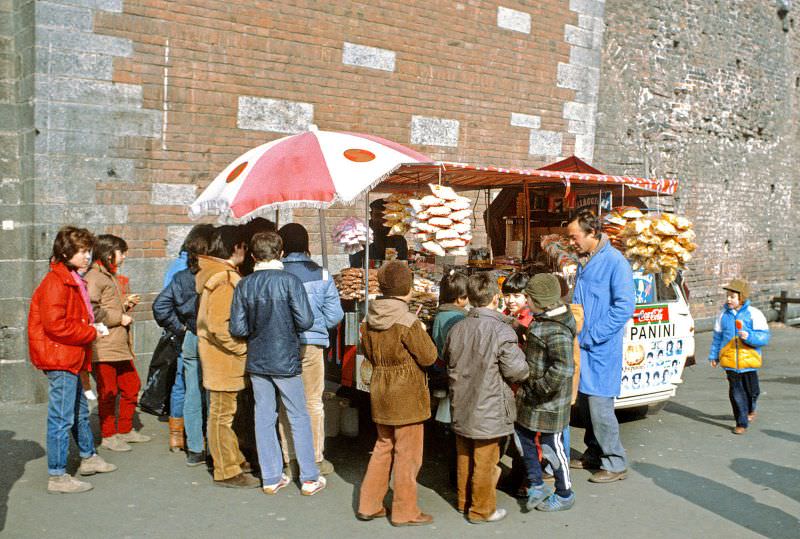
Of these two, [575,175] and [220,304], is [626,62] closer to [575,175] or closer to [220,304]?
[575,175]

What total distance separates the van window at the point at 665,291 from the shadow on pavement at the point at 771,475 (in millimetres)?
1626

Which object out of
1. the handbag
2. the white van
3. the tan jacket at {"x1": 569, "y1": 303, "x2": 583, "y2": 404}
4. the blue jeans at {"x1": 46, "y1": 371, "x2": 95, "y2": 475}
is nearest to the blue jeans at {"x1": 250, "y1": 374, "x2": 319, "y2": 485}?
the blue jeans at {"x1": 46, "y1": 371, "x2": 95, "y2": 475}

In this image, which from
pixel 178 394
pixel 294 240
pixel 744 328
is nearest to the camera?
pixel 294 240

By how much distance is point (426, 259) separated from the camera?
7613mm

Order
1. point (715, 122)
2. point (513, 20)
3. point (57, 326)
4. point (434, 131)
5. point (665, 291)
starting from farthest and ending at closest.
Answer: point (715, 122), point (513, 20), point (434, 131), point (665, 291), point (57, 326)

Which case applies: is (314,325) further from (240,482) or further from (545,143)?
Answer: (545,143)

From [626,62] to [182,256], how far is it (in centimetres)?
872

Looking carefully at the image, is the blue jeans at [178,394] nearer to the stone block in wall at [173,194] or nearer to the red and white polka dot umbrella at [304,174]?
the red and white polka dot umbrella at [304,174]

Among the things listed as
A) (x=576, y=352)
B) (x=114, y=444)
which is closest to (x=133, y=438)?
(x=114, y=444)

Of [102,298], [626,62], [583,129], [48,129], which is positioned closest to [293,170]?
[102,298]

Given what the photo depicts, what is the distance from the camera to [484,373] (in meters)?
4.76

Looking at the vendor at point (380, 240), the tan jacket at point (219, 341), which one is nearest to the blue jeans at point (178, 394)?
the tan jacket at point (219, 341)

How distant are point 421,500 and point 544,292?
160 cm

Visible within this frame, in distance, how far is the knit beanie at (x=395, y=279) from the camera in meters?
4.80
